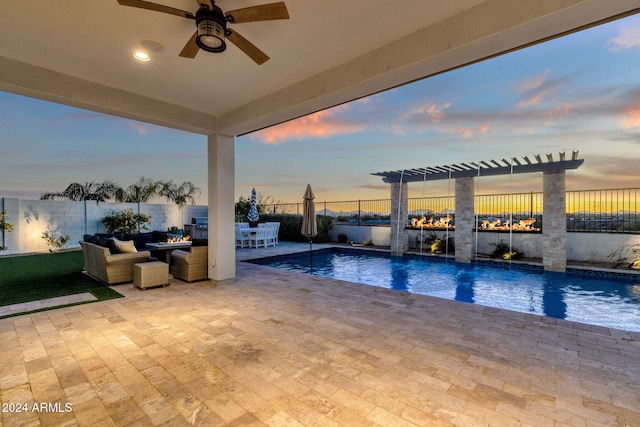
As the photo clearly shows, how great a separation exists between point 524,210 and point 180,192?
13937mm

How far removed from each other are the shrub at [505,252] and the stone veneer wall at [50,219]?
524 inches

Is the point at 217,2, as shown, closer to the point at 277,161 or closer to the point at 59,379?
the point at 59,379

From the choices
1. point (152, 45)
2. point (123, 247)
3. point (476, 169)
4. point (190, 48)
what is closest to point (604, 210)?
point (476, 169)

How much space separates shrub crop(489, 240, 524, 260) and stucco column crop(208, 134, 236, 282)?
8.20 meters

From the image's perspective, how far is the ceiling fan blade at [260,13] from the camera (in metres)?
2.04

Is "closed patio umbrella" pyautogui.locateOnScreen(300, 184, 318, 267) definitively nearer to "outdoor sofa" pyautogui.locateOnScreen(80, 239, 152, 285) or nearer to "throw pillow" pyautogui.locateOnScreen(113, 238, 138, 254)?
"outdoor sofa" pyautogui.locateOnScreen(80, 239, 152, 285)

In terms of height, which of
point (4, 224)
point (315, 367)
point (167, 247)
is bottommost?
point (315, 367)

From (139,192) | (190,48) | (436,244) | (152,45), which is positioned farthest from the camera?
(139,192)

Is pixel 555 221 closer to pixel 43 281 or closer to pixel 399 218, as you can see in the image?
pixel 399 218

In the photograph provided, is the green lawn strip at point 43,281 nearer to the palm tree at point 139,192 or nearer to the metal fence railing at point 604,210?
the palm tree at point 139,192

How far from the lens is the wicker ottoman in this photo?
495cm

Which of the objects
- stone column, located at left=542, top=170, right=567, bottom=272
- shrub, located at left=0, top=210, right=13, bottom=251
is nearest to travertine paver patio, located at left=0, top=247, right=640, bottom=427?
stone column, located at left=542, top=170, right=567, bottom=272

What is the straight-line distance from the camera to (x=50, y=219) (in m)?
9.84

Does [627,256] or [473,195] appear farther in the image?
[473,195]
